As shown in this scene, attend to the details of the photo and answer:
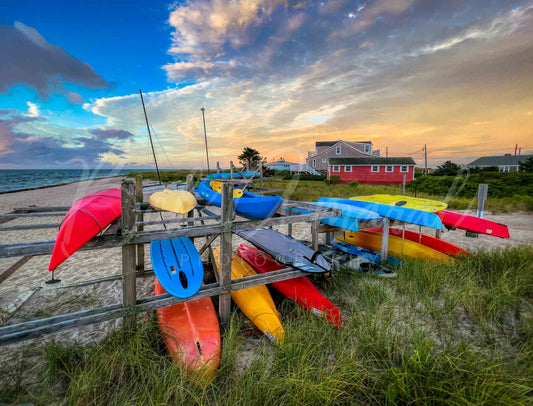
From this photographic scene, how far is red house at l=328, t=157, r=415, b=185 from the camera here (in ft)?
91.6

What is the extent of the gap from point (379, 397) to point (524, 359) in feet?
5.23

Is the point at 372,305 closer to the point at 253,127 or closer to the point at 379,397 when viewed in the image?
the point at 379,397

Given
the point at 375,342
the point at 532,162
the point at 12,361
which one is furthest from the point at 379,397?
the point at 532,162

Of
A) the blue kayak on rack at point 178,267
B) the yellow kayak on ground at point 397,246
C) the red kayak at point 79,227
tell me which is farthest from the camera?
the yellow kayak on ground at point 397,246

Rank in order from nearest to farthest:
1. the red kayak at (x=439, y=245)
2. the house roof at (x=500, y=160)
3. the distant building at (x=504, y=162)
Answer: the red kayak at (x=439, y=245) < the distant building at (x=504, y=162) < the house roof at (x=500, y=160)

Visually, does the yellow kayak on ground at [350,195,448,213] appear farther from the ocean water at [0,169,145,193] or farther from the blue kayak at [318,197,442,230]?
the ocean water at [0,169,145,193]

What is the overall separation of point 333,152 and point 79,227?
3661 centimetres

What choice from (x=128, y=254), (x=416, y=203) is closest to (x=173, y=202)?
(x=128, y=254)

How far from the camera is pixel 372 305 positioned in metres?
3.38

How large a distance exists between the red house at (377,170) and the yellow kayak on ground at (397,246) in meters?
23.7

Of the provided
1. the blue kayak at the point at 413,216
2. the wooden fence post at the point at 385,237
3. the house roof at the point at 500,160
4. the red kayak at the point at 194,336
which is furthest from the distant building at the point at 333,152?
the red kayak at the point at 194,336

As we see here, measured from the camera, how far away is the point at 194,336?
2695mm

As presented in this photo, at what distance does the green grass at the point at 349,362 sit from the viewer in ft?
6.38

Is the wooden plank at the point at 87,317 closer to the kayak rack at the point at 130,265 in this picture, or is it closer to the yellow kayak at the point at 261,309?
the kayak rack at the point at 130,265
